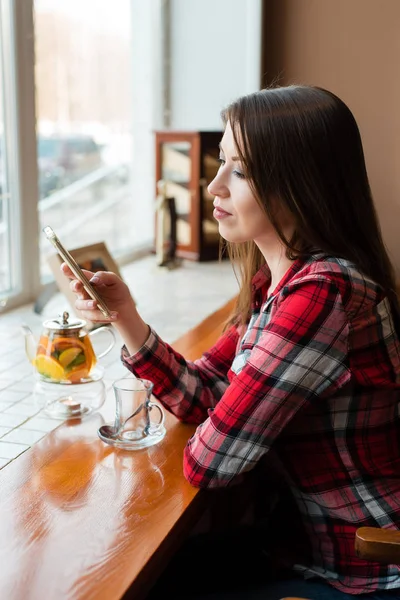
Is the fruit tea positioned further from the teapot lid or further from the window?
the window

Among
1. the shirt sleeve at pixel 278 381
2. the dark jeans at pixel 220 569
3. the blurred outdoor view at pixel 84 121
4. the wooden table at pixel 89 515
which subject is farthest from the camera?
the blurred outdoor view at pixel 84 121

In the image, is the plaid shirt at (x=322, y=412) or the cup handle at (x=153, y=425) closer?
the plaid shirt at (x=322, y=412)

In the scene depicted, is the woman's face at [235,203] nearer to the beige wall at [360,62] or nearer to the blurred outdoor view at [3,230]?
the blurred outdoor view at [3,230]

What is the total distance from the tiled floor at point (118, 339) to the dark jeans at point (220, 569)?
35 cm

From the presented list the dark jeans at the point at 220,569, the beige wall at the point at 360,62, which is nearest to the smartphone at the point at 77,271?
the dark jeans at the point at 220,569

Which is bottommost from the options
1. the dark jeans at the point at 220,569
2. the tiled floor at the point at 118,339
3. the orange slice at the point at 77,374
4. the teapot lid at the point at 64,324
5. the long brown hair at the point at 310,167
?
the dark jeans at the point at 220,569

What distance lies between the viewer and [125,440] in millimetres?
1209

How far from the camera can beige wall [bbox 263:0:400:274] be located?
2.69 metres

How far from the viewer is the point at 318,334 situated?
106 cm

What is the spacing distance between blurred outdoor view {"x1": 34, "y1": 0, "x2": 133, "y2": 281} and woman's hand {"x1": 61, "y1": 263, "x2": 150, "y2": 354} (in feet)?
4.29

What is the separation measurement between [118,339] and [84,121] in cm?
140

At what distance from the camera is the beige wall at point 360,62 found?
2.69 metres

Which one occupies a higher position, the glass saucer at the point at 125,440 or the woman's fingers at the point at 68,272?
the woman's fingers at the point at 68,272

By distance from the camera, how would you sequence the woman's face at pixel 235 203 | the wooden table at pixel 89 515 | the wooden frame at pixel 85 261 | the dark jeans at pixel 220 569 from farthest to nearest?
the wooden frame at pixel 85 261, the dark jeans at pixel 220 569, the woman's face at pixel 235 203, the wooden table at pixel 89 515
